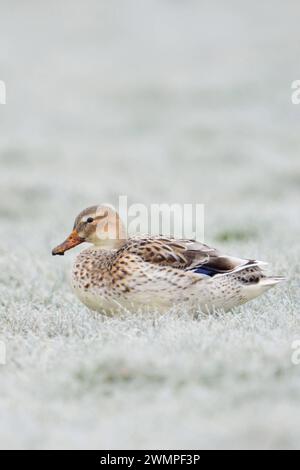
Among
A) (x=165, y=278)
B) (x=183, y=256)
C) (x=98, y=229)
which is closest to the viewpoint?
(x=165, y=278)

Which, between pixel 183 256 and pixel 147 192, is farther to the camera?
pixel 147 192

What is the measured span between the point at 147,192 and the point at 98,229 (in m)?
9.41

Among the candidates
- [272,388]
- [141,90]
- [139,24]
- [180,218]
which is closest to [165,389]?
[272,388]

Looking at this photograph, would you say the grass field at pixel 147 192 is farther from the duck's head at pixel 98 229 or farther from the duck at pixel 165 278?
Result: the duck's head at pixel 98 229

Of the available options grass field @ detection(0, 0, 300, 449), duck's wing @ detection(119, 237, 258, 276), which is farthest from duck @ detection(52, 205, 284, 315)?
grass field @ detection(0, 0, 300, 449)

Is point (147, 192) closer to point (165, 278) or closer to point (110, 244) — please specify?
point (110, 244)

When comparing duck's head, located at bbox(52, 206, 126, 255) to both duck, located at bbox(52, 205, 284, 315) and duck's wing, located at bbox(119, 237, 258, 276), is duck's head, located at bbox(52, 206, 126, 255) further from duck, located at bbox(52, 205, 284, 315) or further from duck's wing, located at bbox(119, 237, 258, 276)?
duck's wing, located at bbox(119, 237, 258, 276)

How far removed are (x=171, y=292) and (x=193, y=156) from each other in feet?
44.3

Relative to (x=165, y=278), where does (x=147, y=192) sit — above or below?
above

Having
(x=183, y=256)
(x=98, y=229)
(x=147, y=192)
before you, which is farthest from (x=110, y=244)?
(x=147, y=192)

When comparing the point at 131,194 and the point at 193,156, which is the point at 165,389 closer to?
the point at 131,194

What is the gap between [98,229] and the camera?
7.52 metres

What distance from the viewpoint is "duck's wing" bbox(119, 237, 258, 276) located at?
6977 mm
